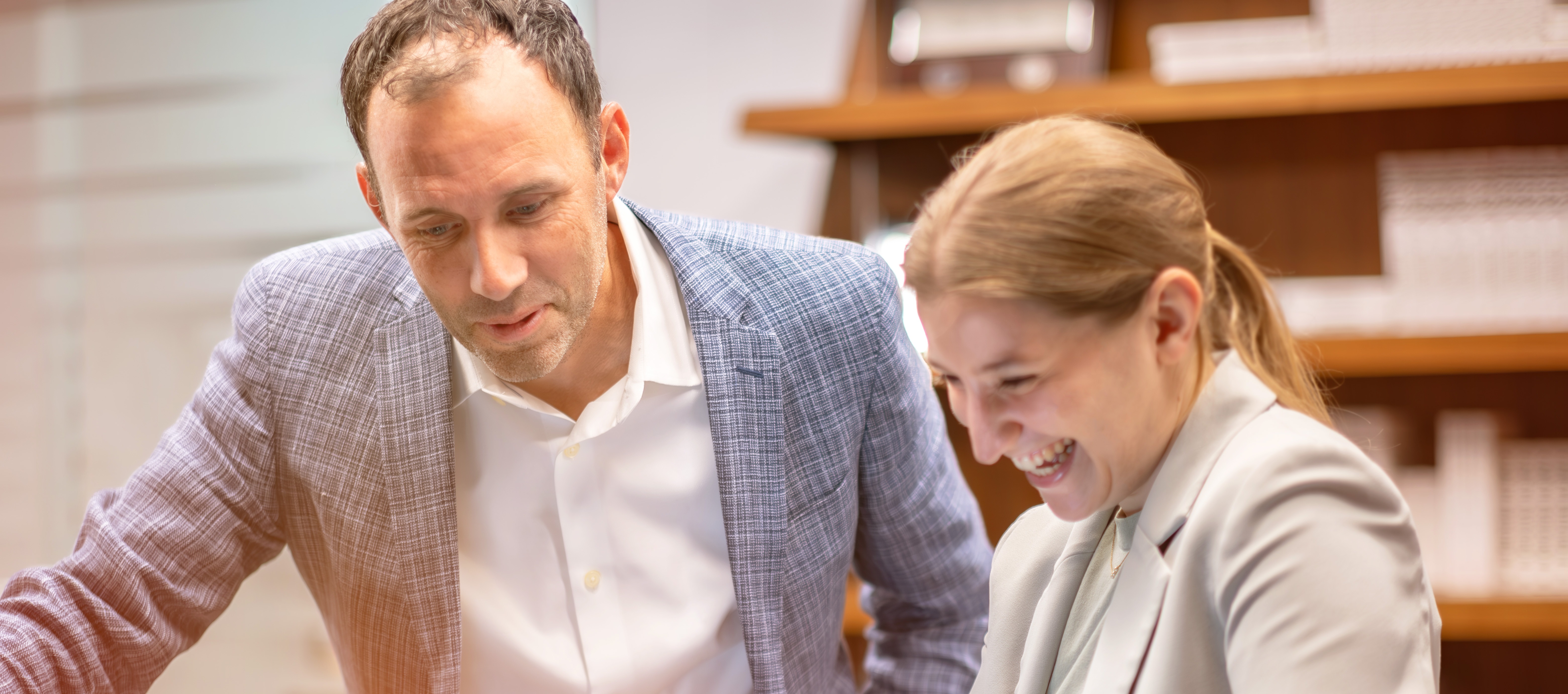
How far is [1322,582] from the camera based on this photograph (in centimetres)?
69

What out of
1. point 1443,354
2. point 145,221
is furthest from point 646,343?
point 1443,354

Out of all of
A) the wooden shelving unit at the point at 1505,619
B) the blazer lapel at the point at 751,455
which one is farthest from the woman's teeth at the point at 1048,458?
the wooden shelving unit at the point at 1505,619

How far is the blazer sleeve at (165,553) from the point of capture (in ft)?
3.59

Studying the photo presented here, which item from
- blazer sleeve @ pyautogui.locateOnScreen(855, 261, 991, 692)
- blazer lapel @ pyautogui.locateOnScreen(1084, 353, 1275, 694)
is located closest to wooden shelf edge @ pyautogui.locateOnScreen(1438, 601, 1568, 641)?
blazer sleeve @ pyautogui.locateOnScreen(855, 261, 991, 692)

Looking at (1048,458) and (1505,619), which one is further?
(1505,619)

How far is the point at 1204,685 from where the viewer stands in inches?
29.8

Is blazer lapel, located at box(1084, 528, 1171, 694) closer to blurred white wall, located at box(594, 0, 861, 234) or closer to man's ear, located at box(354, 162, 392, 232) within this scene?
man's ear, located at box(354, 162, 392, 232)

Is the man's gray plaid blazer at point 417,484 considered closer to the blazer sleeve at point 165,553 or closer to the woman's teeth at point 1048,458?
the blazer sleeve at point 165,553

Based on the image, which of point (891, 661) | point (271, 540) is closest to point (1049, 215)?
point (891, 661)

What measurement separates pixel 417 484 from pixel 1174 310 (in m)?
0.73

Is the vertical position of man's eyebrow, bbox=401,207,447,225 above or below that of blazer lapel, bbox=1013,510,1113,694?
above

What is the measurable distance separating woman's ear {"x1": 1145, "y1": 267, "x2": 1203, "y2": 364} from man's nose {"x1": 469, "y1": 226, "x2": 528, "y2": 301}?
529 millimetres

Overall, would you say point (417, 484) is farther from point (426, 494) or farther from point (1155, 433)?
point (1155, 433)

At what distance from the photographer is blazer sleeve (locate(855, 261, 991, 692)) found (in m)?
1.26
